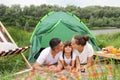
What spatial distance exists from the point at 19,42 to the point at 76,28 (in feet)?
5.33

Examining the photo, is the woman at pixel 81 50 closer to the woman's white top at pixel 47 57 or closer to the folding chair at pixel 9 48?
the woman's white top at pixel 47 57

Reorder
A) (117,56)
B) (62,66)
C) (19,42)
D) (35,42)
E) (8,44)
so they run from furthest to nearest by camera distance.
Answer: (19,42) < (35,42) < (8,44) < (117,56) < (62,66)

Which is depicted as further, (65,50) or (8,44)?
(8,44)

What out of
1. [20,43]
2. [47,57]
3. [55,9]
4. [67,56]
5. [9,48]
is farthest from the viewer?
[55,9]

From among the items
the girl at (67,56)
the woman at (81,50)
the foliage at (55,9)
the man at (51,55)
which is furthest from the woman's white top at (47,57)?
the foliage at (55,9)

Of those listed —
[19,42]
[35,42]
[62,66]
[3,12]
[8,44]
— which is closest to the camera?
[62,66]

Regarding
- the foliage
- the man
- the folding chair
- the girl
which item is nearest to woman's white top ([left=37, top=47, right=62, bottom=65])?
the man

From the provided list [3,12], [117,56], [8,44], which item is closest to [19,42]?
[8,44]

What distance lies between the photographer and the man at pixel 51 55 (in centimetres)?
586

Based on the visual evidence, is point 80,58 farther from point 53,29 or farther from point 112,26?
point 112,26

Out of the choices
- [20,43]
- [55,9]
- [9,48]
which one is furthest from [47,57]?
[55,9]

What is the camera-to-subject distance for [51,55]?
6023mm

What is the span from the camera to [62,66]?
575cm

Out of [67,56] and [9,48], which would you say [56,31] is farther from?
[67,56]
